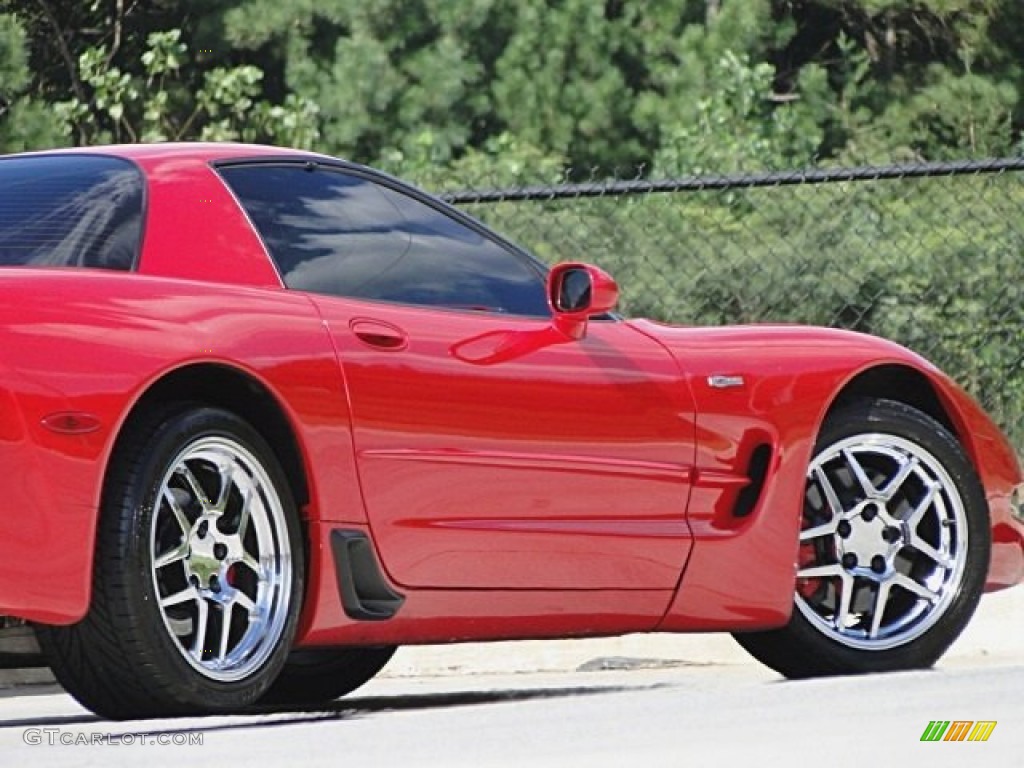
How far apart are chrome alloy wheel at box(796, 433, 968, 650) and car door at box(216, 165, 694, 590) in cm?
54

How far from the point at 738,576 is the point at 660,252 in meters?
6.21

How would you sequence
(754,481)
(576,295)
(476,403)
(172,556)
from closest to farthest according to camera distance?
(172,556) → (476,403) → (576,295) → (754,481)

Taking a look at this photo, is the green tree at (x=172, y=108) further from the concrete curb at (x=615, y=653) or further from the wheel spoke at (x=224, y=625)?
the wheel spoke at (x=224, y=625)

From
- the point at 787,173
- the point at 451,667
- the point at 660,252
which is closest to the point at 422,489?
the point at 451,667

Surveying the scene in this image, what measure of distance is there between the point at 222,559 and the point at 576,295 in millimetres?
1229

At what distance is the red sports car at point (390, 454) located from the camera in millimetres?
5711

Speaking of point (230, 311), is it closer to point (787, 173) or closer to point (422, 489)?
point (422, 489)

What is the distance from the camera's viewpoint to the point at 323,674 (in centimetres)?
739

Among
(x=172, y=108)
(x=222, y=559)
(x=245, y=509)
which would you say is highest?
(x=245, y=509)

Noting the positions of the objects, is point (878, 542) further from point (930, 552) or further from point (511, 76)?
point (511, 76)

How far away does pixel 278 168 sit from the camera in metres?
6.63

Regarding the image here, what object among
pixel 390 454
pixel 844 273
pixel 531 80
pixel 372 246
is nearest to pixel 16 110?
pixel 531 80

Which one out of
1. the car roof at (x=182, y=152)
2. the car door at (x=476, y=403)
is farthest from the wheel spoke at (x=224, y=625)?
the car roof at (x=182, y=152)

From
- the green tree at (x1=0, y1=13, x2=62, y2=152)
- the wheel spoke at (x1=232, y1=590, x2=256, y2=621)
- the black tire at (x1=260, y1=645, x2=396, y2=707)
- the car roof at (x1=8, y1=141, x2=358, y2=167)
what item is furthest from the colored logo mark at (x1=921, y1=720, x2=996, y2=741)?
the green tree at (x1=0, y1=13, x2=62, y2=152)
